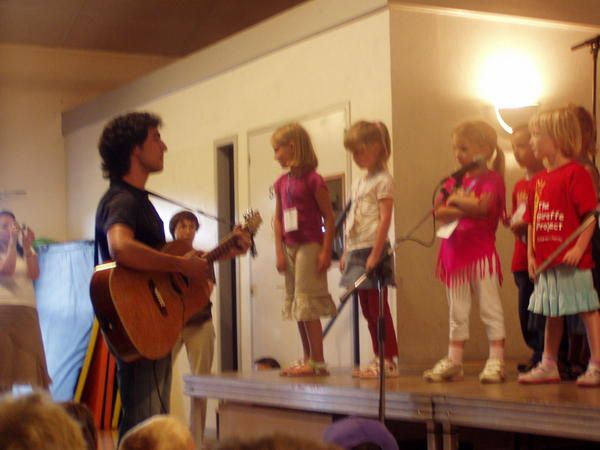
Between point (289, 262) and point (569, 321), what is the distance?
58.5 inches

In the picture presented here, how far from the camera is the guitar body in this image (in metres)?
3.40

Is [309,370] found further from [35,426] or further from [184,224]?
[35,426]

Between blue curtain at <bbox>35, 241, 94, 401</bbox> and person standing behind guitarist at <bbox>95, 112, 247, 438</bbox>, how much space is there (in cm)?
469

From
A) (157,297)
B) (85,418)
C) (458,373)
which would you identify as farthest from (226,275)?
(85,418)

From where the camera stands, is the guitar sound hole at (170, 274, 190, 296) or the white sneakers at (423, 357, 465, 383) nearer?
the guitar sound hole at (170, 274, 190, 296)

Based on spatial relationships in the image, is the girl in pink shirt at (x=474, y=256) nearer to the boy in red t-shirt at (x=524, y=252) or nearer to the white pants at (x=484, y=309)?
the white pants at (x=484, y=309)

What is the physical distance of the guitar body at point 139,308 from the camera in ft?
11.2

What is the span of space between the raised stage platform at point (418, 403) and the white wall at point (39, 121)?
203 inches

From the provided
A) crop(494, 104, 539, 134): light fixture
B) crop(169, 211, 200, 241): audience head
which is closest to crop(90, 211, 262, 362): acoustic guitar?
crop(169, 211, 200, 241): audience head

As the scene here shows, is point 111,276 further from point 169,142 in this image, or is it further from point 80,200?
point 80,200

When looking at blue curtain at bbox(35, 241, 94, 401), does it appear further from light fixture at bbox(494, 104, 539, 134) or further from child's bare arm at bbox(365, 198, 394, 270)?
child's bare arm at bbox(365, 198, 394, 270)

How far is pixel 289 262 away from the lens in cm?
505

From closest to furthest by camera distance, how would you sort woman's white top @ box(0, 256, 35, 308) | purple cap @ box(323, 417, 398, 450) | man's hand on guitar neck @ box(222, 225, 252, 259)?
1. purple cap @ box(323, 417, 398, 450)
2. man's hand on guitar neck @ box(222, 225, 252, 259)
3. woman's white top @ box(0, 256, 35, 308)

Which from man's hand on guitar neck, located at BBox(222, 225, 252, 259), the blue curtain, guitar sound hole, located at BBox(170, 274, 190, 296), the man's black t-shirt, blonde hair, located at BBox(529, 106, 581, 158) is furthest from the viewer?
the blue curtain
